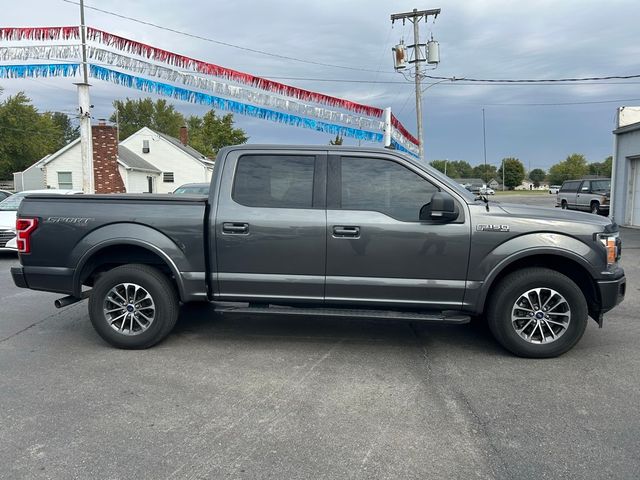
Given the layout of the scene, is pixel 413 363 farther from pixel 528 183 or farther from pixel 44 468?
pixel 528 183

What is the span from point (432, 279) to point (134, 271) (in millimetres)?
2879

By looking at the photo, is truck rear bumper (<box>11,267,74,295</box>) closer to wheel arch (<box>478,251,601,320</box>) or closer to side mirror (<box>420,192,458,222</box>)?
side mirror (<box>420,192,458,222</box>)

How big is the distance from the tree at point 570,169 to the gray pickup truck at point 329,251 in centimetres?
13100

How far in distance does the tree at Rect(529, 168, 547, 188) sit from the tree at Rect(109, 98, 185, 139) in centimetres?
10625

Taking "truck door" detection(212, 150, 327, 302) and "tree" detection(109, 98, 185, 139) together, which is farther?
"tree" detection(109, 98, 185, 139)

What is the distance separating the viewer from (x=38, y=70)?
41.9 feet

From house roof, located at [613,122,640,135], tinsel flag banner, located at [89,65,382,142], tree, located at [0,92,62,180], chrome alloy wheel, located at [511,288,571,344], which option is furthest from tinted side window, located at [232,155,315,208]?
tree, located at [0,92,62,180]

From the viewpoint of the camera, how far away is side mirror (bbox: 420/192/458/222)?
4.43m

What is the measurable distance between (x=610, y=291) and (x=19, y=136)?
69164mm

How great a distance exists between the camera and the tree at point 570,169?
406ft

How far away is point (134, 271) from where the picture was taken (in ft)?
16.1

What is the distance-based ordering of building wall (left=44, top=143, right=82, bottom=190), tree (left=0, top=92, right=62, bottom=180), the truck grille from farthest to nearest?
tree (left=0, top=92, right=62, bottom=180) < building wall (left=44, top=143, right=82, bottom=190) < the truck grille

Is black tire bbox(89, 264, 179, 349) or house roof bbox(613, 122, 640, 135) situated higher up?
house roof bbox(613, 122, 640, 135)

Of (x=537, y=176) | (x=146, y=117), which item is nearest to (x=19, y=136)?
(x=146, y=117)
